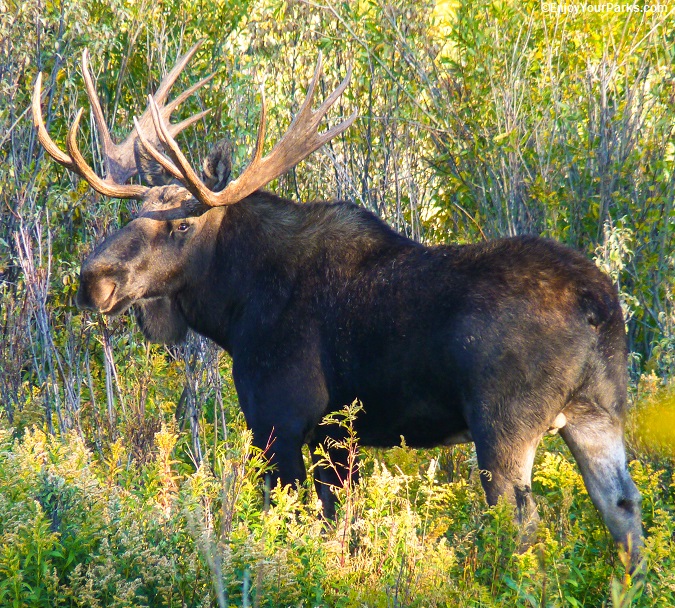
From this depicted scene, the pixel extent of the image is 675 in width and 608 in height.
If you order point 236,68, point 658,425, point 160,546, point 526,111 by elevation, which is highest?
point 236,68

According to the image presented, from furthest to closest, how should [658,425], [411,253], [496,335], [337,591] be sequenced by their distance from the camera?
[411,253], [496,335], [337,591], [658,425]

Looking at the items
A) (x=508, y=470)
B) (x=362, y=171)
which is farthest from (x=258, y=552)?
(x=362, y=171)

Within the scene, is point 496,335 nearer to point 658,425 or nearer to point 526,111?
point 658,425

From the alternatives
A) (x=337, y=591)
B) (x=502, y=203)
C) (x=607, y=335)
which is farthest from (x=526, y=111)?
(x=337, y=591)

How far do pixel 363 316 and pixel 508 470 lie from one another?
110cm

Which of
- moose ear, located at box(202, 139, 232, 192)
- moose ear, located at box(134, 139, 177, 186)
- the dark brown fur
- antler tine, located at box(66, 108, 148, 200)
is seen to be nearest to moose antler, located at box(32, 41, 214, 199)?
antler tine, located at box(66, 108, 148, 200)

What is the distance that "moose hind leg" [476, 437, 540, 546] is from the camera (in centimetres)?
452

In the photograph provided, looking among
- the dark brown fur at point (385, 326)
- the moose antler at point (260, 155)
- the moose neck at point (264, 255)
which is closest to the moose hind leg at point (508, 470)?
the dark brown fur at point (385, 326)

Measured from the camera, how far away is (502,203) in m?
7.95

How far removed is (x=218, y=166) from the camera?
5.70 metres

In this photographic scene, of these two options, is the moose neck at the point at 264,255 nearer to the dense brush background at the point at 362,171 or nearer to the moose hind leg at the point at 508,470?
the dense brush background at the point at 362,171

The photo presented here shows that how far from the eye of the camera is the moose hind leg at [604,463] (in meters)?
4.62

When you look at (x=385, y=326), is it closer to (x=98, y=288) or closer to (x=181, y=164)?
(x=181, y=164)

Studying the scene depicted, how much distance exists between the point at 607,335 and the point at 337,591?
1761mm
